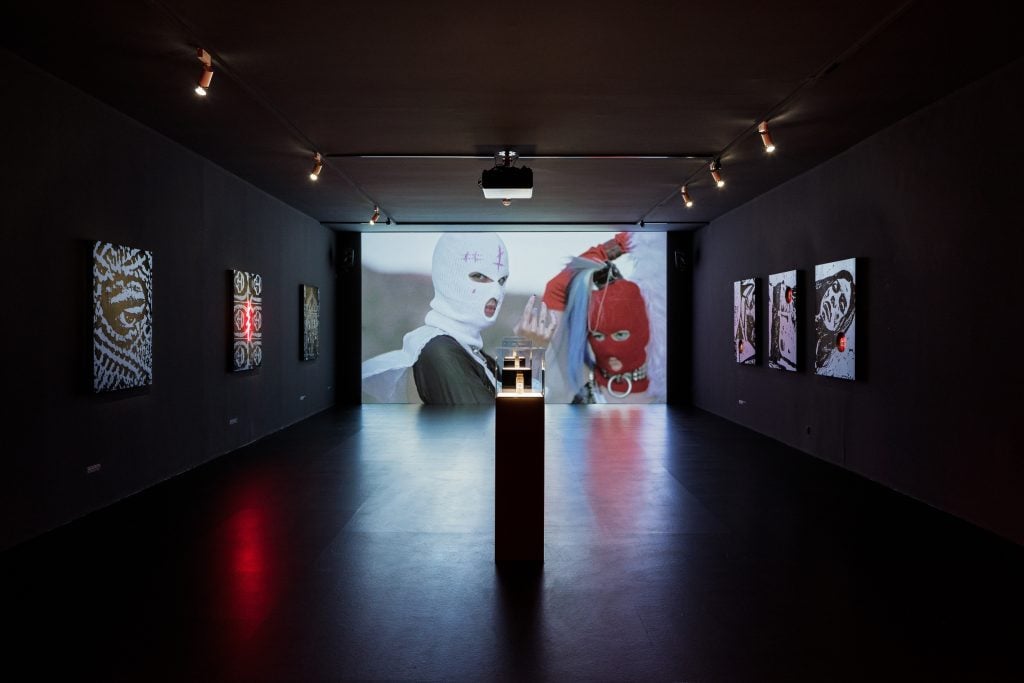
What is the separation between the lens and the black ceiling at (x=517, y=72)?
12.8 feet

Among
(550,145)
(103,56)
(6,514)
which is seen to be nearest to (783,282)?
(550,145)

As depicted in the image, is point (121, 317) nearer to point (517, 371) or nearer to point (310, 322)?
point (517, 371)

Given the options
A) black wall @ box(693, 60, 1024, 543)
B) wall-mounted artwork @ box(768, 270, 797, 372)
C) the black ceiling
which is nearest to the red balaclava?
wall-mounted artwork @ box(768, 270, 797, 372)

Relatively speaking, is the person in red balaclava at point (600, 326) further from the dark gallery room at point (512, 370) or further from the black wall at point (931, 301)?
the black wall at point (931, 301)

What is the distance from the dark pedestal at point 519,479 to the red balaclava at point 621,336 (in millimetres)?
9219

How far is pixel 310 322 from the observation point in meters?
11.1

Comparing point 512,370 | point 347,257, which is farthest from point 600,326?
point 512,370

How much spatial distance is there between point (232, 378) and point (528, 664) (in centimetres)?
620

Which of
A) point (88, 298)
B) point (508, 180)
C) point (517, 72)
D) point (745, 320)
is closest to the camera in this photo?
point (517, 72)

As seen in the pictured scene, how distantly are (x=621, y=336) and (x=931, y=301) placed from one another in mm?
7997

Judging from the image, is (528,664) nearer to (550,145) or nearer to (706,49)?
(706,49)

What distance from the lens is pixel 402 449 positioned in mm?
8125

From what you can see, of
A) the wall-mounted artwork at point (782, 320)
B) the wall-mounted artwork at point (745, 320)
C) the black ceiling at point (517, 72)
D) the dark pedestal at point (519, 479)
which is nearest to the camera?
the black ceiling at point (517, 72)

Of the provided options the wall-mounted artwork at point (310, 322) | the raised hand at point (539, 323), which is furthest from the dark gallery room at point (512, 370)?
the raised hand at point (539, 323)
